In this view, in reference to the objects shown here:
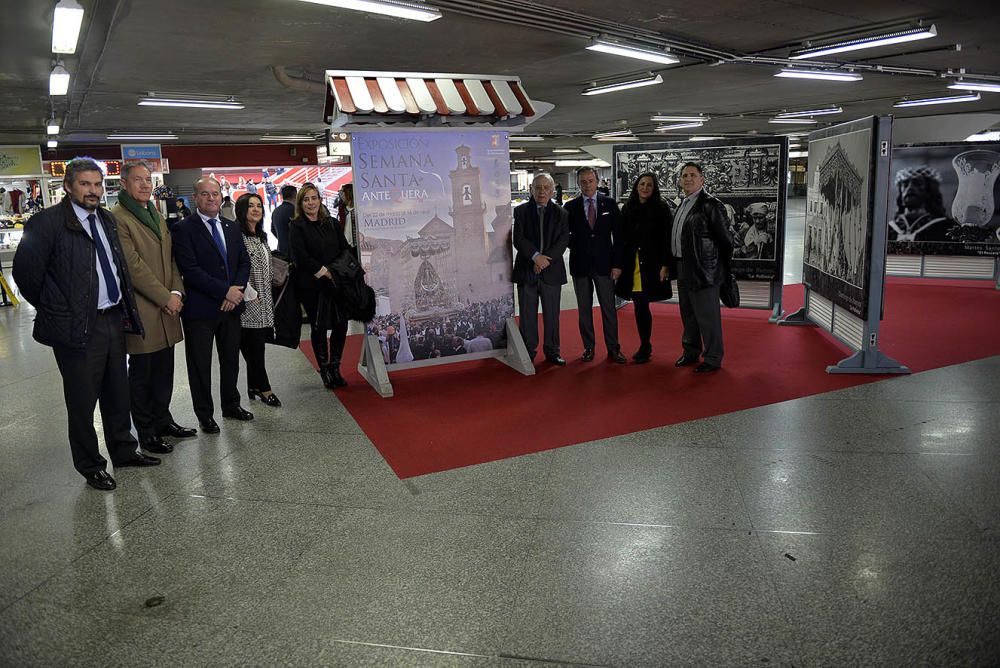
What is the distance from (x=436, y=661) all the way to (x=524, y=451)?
1.89m

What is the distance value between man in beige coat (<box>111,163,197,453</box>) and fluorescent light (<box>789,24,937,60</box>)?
7654mm

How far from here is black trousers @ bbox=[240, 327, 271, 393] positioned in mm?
4934

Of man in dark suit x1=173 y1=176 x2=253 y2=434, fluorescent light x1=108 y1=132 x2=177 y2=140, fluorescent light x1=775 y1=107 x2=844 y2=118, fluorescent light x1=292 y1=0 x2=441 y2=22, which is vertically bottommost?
man in dark suit x1=173 y1=176 x2=253 y2=434

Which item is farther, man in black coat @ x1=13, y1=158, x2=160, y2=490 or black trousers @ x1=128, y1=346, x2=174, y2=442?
black trousers @ x1=128, y1=346, x2=174, y2=442

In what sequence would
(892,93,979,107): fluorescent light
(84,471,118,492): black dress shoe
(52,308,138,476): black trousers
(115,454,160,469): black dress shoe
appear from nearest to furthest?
(52,308,138,476): black trousers < (84,471,118,492): black dress shoe < (115,454,160,469): black dress shoe < (892,93,979,107): fluorescent light

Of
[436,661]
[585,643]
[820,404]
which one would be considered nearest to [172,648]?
[436,661]

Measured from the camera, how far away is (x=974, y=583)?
2557mm

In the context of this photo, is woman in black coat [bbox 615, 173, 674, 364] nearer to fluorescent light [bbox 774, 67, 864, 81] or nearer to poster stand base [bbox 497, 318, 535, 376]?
poster stand base [bbox 497, 318, 535, 376]

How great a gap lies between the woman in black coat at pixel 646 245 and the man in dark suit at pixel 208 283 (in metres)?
3.06

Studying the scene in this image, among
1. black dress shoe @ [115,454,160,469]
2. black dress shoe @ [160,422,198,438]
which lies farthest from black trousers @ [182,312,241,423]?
black dress shoe @ [115,454,160,469]

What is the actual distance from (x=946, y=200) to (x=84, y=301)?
1010cm

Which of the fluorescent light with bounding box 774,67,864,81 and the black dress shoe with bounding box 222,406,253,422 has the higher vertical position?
the fluorescent light with bounding box 774,67,864,81

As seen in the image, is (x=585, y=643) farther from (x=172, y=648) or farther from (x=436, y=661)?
(x=172, y=648)

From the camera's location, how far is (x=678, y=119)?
16391 mm
